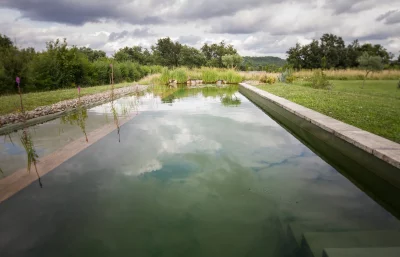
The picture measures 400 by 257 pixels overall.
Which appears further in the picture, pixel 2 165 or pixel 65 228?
pixel 2 165

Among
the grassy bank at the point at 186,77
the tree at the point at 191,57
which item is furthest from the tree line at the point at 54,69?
the tree at the point at 191,57

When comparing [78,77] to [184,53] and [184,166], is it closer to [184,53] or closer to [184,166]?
[184,166]

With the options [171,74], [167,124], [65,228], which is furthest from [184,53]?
[65,228]

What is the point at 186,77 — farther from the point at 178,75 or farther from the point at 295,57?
the point at 295,57

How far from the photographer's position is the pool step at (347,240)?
5.57 ft

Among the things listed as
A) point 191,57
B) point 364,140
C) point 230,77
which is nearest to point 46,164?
point 364,140

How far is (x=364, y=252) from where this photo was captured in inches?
58.1

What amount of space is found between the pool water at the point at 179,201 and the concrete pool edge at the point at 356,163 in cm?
13

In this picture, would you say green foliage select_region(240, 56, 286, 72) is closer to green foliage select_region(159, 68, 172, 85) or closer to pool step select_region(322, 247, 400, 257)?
green foliage select_region(159, 68, 172, 85)

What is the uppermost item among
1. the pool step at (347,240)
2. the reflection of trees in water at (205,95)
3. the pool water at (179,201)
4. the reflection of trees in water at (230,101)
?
the reflection of trees in water at (205,95)

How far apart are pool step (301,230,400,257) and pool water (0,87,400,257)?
0.16m

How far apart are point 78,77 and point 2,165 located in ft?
41.3

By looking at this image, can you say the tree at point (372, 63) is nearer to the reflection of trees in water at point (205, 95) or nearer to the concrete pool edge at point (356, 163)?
the reflection of trees in water at point (205, 95)

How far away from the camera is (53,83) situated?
12.5 m
